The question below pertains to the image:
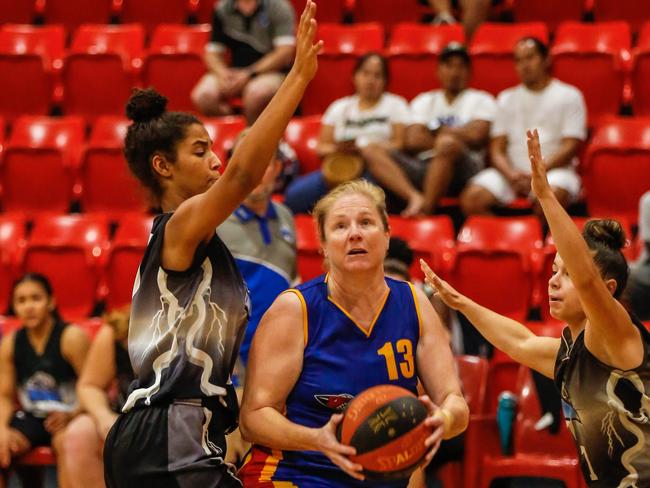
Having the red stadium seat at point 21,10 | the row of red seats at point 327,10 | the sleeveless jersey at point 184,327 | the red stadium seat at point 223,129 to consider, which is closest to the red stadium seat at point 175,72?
the red stadium seat at point 223,129

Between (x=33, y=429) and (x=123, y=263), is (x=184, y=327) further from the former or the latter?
(x=123, y=263)

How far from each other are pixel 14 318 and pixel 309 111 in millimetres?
2715

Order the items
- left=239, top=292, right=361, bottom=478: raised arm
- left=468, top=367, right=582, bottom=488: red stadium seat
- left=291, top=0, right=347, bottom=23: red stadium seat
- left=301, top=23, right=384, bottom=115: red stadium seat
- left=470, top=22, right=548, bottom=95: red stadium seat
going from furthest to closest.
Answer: left=291, top=0, right=347, bottom=23: red stadium seat → left=301, top=23, right=384, bottom=115: red stadium seat → left=470, top=22, right=548, bottom=95: red stadium seat → left=468, top=367, right=582, bottom=488: red stadium seat → left=239, top=292, right=361, bottom=478: raised arm

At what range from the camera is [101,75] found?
8.55 m

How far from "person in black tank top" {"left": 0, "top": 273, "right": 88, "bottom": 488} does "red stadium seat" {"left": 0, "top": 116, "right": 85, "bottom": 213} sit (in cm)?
180

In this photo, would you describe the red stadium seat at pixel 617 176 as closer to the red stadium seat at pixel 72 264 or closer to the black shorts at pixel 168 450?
the red stadium seat at pixel 72 264

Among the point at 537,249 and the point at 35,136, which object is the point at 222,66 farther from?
the point at 537,249

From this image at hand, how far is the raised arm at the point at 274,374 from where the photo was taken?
11.0ft

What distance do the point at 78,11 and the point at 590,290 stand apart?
281 inches

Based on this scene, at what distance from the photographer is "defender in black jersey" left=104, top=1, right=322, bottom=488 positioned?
3133 millimetres

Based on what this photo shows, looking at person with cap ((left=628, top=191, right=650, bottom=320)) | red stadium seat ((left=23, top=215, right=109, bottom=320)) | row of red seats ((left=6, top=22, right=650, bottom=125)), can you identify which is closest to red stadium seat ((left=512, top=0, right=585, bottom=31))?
row of red seats ((left=6, top=22, right=650, bottom=125))

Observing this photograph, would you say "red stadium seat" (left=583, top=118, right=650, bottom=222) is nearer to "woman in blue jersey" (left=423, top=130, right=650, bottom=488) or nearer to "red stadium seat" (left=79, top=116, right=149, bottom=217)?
"red stadium seat" (left=79, top=116, right=149, bottom=217)

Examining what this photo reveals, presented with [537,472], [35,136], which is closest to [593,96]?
[537,472]

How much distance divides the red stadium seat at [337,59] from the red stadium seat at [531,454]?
10.7 feet
